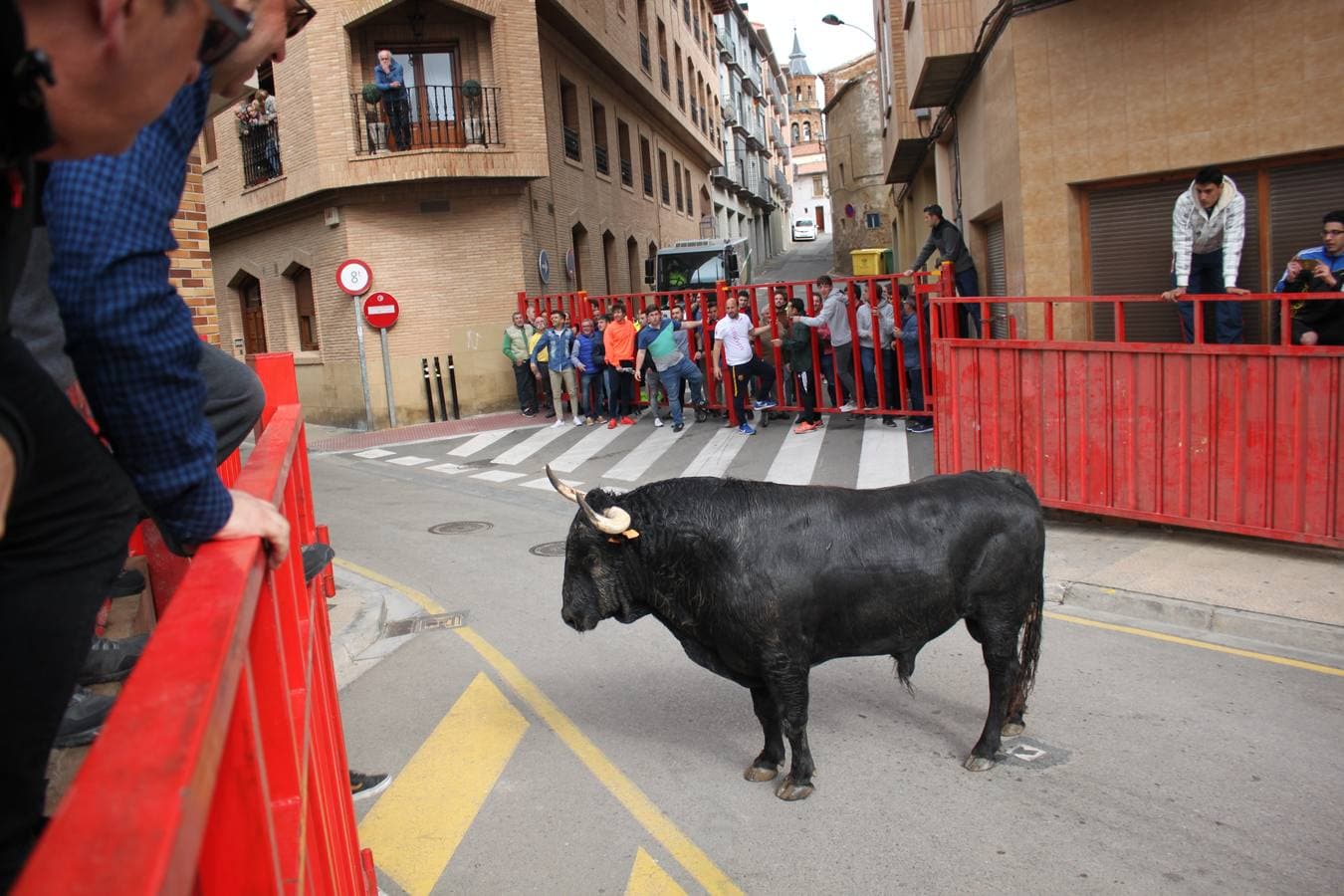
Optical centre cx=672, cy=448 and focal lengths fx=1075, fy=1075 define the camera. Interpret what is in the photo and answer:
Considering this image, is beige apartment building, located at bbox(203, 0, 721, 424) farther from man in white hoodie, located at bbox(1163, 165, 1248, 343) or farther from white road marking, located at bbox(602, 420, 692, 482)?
man in white hoodie, located at bbox(1163, 165, 1248, 343)

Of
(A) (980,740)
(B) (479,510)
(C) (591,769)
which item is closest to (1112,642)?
(A) (980,740)

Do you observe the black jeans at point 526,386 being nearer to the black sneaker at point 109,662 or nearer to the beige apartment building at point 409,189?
the beige apartment building at point 409,189

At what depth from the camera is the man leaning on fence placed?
734cm

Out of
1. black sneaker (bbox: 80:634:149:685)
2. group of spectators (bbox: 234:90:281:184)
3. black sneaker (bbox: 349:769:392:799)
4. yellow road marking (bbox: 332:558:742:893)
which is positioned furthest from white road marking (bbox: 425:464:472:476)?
black sneaker (bbox: 80:634:149:685)

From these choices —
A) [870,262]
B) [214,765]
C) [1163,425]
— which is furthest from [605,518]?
[870,262]

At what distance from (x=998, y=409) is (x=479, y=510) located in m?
5.61

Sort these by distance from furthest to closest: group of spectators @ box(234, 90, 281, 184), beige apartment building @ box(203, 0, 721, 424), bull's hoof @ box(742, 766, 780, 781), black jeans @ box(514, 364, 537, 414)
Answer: group of spectators @ box(234, 90, 281, 184), beige apartment building @ box(203, 0, 721, 424), black jeans @ box(514, 364, 537, 414), bull's hoof @ box(742, 766, 780, 781)

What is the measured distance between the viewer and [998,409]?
891 centimetres

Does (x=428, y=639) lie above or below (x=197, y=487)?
below

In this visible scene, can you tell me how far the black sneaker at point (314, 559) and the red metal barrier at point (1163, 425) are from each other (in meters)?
6.10

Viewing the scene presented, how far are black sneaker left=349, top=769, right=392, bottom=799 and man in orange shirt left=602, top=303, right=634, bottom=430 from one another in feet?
A: 41.0

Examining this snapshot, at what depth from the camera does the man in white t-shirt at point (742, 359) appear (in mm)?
15523

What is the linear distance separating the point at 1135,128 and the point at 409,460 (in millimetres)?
10923

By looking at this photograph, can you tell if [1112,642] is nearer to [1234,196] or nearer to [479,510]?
[1234,196]
